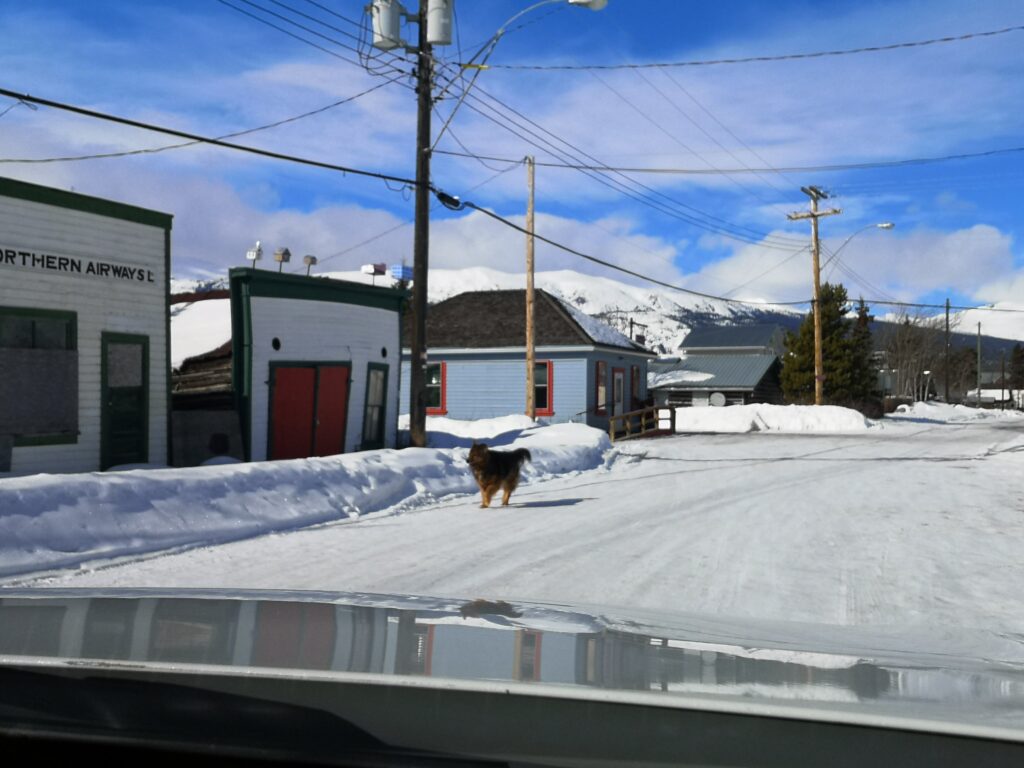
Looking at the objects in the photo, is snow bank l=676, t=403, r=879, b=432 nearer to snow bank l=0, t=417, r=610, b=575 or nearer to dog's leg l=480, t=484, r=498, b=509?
snow bank l=0, t=417, r=610, b=575

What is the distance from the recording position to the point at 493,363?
3591 cm

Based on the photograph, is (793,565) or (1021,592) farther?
(793,565)

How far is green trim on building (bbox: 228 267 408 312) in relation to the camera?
18109 mm

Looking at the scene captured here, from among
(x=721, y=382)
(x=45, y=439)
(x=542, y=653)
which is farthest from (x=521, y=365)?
(x=542, y=653)

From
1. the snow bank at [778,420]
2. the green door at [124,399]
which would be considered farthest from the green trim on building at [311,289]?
the snow bank at [778,420]

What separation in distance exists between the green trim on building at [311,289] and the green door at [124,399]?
2438 millimetres

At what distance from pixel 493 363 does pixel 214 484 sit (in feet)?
79.2

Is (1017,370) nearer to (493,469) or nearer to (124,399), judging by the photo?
(493,469)

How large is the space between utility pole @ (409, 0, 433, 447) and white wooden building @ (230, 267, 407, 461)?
8.03ft

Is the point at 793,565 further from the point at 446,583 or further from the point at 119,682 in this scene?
the point at 119,682

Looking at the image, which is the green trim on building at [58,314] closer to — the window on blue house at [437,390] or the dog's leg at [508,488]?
the dog's leg at [508,488]

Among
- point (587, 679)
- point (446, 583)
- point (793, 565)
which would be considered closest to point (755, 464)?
point (793, 565)

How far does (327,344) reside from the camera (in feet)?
66.5

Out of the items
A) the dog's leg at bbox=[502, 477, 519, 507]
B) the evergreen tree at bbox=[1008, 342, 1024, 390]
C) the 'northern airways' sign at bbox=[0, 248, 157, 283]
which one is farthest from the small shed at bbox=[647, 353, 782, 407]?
the evergreen tree at bbox=[1008, 342, 1024, 390]
